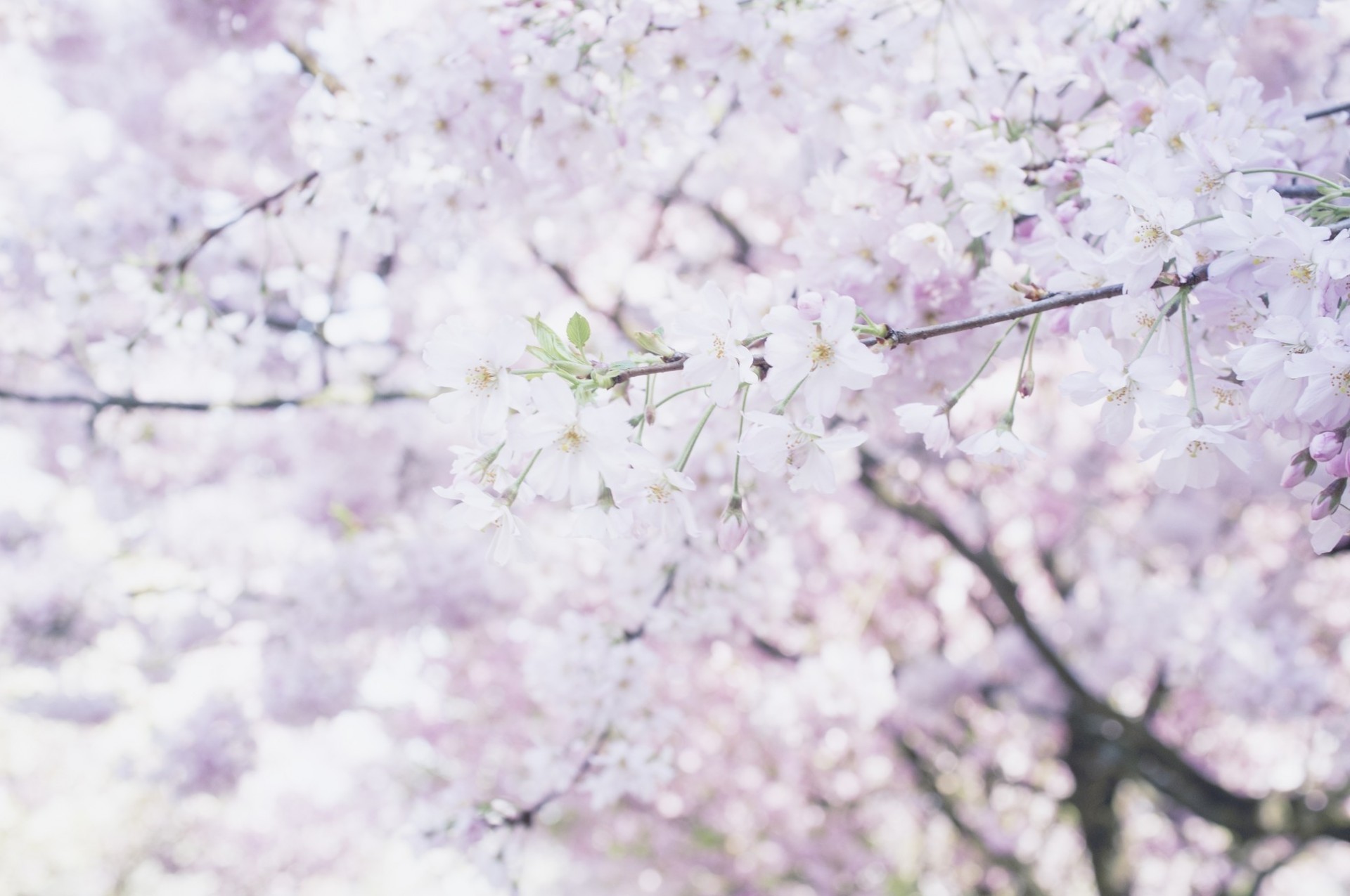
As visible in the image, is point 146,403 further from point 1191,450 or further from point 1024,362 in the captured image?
point 1191,450

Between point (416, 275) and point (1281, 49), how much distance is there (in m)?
4.31

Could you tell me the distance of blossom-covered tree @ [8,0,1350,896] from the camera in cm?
100

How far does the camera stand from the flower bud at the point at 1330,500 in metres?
0.92

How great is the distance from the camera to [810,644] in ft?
15.7

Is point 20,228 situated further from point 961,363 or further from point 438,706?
point 438,706

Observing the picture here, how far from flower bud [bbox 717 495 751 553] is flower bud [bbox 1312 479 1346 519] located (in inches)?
24.9

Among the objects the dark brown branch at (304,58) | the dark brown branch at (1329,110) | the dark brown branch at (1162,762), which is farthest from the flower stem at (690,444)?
the dark brown branch at (1162,762)

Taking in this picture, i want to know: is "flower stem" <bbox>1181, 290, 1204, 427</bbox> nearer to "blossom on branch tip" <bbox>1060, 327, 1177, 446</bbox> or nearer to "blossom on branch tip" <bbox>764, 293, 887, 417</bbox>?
"blossom on branch tip" <bbox>1060, 327, 1177, 446</bbox>

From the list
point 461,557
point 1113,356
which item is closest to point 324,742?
point 461,557

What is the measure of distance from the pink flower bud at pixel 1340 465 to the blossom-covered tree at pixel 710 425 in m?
0.02

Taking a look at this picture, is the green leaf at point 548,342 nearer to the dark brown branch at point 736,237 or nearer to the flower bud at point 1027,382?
the flower bud at point 1027,382

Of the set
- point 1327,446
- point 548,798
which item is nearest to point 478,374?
point 1327,446

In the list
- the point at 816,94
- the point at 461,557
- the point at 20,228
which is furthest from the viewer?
the point at 461,557

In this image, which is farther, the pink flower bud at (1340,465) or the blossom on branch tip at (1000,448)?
the blossom on branch tip at (1000,448)
